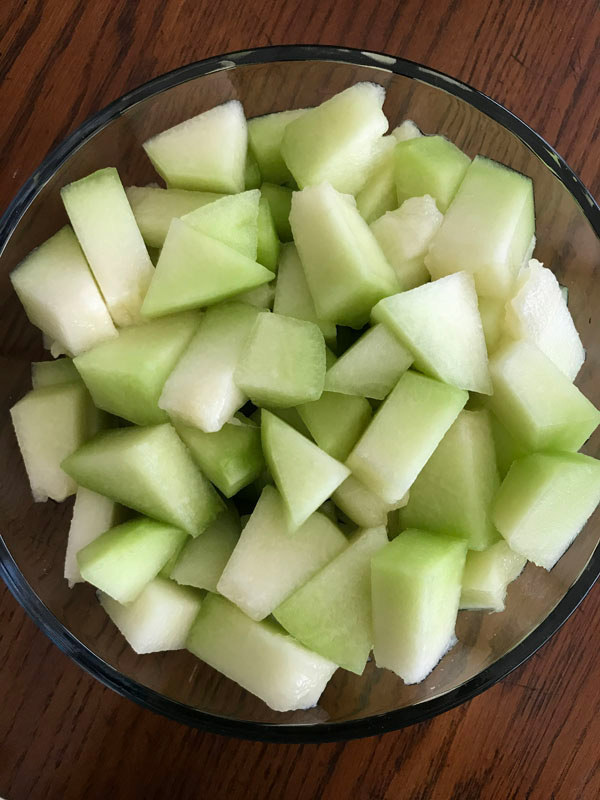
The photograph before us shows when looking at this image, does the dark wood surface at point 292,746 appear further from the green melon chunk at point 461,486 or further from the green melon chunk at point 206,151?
the green melon chunk at point 461,486

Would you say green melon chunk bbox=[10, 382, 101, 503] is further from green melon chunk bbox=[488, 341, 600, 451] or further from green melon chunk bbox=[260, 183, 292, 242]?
green melon chunk bbox=[488, 341, 600, 451]

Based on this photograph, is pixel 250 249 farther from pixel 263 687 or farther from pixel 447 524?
pixel 263 687

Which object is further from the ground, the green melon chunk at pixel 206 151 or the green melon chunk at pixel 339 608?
the green melon chunk at pixel 206 151

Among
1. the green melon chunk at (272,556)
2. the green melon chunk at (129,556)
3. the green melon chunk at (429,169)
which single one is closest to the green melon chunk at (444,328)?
the green melon chunk at (429,169)

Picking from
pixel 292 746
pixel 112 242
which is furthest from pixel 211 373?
pixel 292 746

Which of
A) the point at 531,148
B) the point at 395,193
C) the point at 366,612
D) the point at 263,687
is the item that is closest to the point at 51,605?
the point at 263,687

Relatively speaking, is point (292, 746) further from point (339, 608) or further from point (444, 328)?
point (444, 328)

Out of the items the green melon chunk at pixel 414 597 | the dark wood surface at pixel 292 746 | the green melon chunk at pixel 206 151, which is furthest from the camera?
the dark wood surface at pixel 292 746
